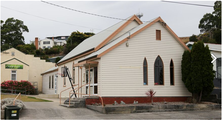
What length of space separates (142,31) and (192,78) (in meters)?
4.63

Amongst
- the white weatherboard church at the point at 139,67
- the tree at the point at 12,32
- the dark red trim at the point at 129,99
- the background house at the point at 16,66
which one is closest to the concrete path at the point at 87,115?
the dark red trim at the point at 129,99

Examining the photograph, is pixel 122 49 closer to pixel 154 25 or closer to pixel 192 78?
pixel 154 25

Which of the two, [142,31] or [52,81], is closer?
[142,31]

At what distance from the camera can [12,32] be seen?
263 ft

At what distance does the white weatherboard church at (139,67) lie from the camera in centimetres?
1795

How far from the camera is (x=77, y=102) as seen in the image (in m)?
17.6

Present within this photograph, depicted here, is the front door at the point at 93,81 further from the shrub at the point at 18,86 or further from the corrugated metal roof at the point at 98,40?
the shrub at the point at 18,86

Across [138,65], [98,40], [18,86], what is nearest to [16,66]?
[18,86]

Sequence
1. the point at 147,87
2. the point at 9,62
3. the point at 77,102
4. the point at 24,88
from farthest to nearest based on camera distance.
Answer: the point at 9,62, the point at 24,88, the point at 147,87, the point at 77,102

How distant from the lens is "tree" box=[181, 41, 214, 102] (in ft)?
60.2

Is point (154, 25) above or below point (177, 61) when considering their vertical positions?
above

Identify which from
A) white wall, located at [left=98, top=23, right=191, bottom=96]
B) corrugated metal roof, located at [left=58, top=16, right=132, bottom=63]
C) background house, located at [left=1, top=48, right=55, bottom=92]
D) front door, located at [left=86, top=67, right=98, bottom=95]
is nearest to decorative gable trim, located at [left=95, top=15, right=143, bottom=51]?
corrugated metal roof, located at [left=58, top=16, right=132, bottom=63]

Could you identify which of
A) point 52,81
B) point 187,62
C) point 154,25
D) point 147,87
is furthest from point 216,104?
point 52,81

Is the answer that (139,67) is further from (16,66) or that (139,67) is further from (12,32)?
(12,32)
